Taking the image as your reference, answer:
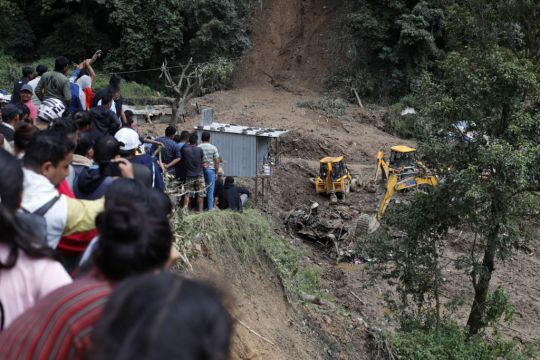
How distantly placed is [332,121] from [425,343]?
751 inches

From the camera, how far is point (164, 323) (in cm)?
171

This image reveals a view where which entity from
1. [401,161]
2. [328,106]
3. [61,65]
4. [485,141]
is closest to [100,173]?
[61,65]

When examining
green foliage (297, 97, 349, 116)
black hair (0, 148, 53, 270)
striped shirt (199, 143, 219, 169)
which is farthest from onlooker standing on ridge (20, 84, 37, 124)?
green foliage (297, 97, 349, 116)

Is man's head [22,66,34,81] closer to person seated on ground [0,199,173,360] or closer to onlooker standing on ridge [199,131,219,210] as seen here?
onlooker standing on ridge [199,131,219,210]

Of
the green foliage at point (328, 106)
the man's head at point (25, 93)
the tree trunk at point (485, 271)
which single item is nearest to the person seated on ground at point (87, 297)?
the man's head at point (25, 93)

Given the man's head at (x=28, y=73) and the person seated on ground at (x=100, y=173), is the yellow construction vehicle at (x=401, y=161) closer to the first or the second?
the man's head at (x=28, y=73)

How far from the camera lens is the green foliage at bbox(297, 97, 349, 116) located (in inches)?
1248

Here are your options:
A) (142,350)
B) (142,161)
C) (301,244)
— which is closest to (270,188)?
(301,244)

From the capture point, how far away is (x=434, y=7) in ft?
104

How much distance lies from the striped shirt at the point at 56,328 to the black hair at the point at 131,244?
0.20 meters

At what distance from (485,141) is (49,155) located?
10.5 metres

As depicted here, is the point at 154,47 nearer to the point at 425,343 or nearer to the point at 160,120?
the point at 160,120

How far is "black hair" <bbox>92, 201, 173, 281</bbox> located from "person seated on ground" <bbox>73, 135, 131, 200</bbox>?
2.28m

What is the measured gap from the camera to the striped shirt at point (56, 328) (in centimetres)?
216
